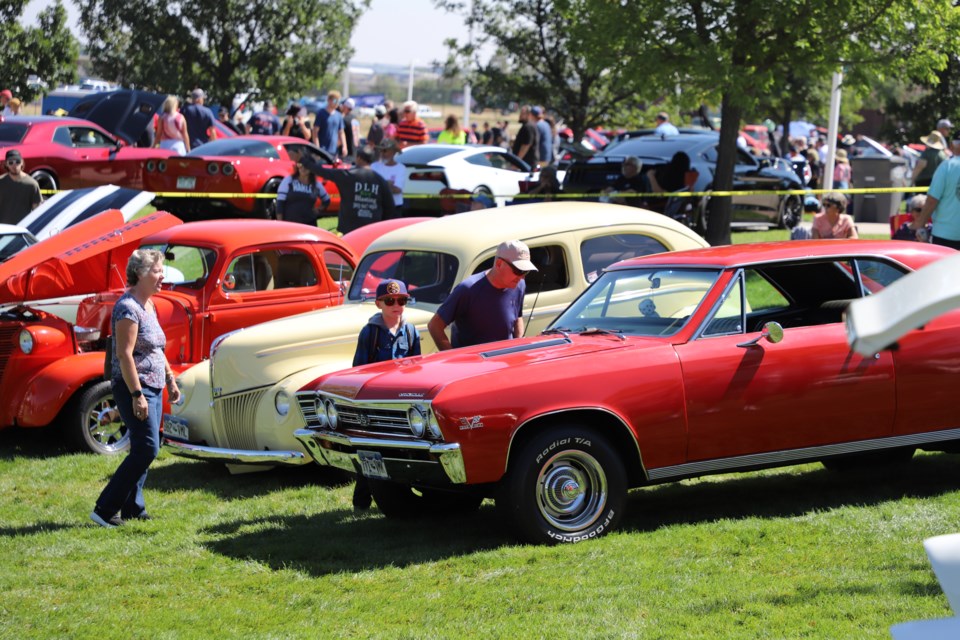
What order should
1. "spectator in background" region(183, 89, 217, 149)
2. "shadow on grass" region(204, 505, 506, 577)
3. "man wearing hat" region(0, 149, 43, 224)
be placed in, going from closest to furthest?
"shadow on grass" region(204, 505, 506, 577) → "man wearing hat" region(0, 149, 43, 224) → "spectator in background" region(183, 89, 217, 149)

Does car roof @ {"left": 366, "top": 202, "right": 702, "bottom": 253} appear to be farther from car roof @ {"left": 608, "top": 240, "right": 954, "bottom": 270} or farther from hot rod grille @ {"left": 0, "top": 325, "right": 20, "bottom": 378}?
hot rod grille @ {"left": 0, "top": 325, "right": 20, "bottom": 378}

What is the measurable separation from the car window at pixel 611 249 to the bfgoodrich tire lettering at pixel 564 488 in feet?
10.7

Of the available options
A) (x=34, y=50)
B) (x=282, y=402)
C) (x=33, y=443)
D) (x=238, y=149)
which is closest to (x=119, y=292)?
(x=33, y=443)

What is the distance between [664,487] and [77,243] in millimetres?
5839

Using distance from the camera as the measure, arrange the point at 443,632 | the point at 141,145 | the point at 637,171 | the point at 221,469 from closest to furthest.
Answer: the point at 443,632
the point at 221,469
the point at 637,171
the point at 141,145

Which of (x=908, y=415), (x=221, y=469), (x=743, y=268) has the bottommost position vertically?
(x=221, y=469)

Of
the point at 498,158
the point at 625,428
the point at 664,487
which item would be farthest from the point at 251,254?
the point at 498,158

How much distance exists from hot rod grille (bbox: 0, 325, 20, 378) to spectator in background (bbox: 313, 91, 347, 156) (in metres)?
15.7

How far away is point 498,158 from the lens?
2292 cm

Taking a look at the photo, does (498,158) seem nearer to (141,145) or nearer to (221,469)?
(141,145)

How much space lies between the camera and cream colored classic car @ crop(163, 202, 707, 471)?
30.4 ft

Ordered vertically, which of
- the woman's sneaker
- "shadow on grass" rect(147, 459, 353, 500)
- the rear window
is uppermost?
the rear window

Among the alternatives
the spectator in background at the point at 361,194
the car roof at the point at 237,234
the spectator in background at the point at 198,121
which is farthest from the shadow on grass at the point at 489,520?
the spectator in background at the point at 198,121

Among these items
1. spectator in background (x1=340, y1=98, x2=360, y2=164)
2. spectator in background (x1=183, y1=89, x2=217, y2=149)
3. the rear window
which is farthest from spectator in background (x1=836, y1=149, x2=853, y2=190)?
the rear window
